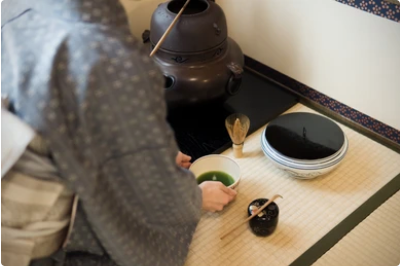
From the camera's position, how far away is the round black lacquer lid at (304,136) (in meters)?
1.18

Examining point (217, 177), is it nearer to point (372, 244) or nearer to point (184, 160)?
point (184, 160)

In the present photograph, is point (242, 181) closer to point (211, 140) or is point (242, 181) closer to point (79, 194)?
point (211, 140)

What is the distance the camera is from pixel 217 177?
3.96ft

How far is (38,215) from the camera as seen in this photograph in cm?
77

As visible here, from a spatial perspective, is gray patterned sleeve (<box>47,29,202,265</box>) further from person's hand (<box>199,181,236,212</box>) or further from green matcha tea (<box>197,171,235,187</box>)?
green matcha tea (<box>197,171,235,187</box>)

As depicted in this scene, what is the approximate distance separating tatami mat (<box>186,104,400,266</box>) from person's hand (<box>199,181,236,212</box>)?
2.2 inches

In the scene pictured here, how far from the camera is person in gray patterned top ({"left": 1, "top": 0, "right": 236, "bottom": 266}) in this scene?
647 mm

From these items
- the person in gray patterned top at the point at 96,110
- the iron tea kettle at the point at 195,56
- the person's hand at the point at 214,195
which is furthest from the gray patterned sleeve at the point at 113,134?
the iron tea kettle at the point at 195,56

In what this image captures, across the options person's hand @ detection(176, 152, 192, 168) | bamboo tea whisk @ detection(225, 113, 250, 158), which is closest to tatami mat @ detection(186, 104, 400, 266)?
bamboo tea whisk @ detection(225, 113, 250, 158)

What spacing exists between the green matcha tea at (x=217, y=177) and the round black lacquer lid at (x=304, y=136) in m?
0.15

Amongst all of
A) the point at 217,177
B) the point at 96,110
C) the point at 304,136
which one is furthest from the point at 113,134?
the point at 304,136

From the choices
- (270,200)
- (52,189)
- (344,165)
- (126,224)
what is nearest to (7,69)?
(52,189)

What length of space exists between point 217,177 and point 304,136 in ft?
0.87

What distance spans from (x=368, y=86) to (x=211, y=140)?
0.49 m
